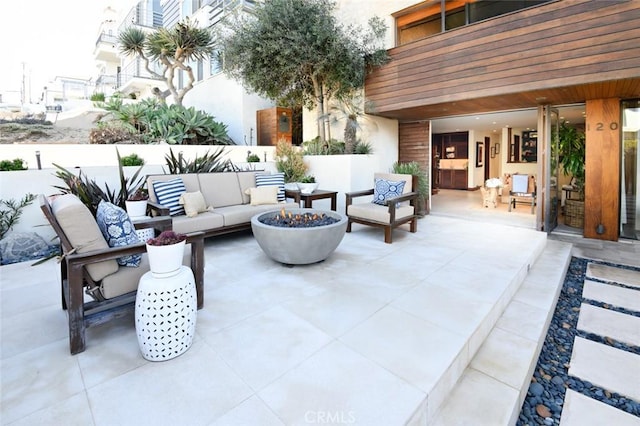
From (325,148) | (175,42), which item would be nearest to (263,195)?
(325,148)

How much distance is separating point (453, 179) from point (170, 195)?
11851 millimetres

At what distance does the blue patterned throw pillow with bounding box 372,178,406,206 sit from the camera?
5.56m

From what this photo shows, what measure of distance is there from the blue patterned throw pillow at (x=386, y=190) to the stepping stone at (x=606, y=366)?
3202 mm

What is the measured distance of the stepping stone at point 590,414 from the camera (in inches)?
80.3

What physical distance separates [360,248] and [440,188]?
10.6 meters

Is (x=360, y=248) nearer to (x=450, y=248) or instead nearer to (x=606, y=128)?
(x=450, y=248)

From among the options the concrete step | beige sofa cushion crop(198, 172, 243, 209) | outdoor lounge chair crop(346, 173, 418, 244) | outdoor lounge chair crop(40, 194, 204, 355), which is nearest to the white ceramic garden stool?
outdoor lounge chair crop(40, 194, 204, 355)

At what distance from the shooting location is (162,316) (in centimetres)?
202

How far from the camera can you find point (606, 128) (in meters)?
5.67

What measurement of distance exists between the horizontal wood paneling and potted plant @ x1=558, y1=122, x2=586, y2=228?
133cm

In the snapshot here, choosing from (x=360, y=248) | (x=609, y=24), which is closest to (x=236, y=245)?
(x=360, y=248)

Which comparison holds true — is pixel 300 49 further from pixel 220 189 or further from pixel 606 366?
pixel 606 366

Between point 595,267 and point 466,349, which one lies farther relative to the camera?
point 595,267

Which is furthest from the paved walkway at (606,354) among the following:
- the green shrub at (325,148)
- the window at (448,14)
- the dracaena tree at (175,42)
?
the dracaena tree at (175,42)
